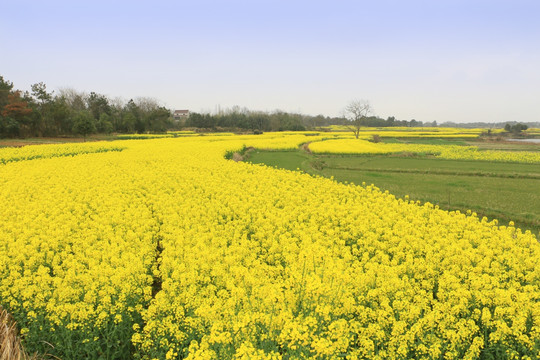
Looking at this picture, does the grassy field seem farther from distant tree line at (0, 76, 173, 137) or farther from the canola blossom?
distant tree line at (0, 76, 173, 137)

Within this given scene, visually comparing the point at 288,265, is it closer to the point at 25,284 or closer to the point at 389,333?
the point at 389,333

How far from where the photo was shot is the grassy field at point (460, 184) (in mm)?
15008

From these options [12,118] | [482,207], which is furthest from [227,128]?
[482,207]

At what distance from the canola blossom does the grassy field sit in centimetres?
651

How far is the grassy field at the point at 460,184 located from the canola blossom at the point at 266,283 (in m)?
6.51

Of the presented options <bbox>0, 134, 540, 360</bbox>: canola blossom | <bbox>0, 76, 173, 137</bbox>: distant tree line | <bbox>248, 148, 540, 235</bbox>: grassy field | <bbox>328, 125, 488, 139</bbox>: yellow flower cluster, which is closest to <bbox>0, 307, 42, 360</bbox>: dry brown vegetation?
<bbox>0, 134, 540, 360</bbox>: canola blossom

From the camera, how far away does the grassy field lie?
15008mm

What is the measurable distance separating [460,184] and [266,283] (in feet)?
64.7

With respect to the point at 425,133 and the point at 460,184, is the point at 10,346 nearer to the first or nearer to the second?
the point at 460,184

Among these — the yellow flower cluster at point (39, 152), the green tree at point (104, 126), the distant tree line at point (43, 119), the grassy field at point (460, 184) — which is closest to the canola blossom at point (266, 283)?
the grassy field at point (460, 184)

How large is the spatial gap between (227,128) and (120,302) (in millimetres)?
101184

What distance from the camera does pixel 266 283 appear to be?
5738 millimetres

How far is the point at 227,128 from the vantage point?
10450 cm

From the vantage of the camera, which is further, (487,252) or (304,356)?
(487,252)
